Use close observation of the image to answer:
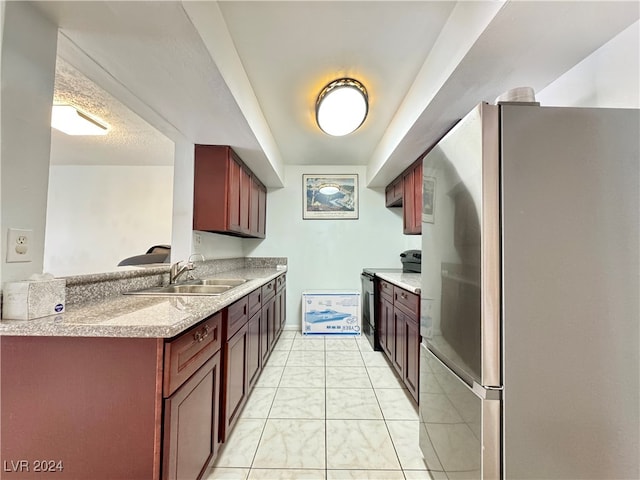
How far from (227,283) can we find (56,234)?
1307mm

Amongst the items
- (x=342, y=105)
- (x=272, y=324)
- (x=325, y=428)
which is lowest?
(x=325, y=428)

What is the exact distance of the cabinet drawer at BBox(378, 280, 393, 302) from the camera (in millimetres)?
2699

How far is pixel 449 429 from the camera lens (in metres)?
1.21

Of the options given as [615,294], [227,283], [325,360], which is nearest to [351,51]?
[615,294]

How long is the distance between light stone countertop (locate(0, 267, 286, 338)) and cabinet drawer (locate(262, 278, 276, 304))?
1147 mm

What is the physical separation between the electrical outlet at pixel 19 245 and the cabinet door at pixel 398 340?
7.29 ft

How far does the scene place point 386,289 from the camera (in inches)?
113

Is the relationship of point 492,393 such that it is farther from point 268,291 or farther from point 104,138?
point 104,138

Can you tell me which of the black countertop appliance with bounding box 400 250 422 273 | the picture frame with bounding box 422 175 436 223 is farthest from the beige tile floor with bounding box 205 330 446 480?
the picture frame with bounding box 422 175 436 223

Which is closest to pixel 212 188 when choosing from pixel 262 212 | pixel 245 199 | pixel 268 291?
pixel 245 199

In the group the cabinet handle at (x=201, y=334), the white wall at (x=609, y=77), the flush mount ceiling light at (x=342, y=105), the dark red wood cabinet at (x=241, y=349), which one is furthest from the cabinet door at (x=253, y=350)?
the white wall at (x=609, y=77)

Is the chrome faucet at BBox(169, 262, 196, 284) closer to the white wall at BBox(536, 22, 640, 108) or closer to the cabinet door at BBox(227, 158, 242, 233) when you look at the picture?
the cabinet door at BBox(227, 158, 242, 233)

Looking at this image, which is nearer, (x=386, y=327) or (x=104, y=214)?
(x=104, y=214)

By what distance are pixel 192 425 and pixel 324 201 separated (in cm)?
341
